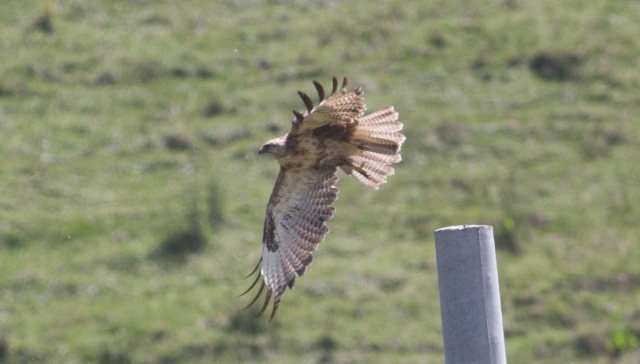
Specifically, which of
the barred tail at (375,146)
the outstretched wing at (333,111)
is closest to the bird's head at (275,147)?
the outstretched wing at (333,111)

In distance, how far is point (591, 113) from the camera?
1783 cm

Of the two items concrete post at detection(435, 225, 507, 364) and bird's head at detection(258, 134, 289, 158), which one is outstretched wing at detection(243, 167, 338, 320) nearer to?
bird's head at detection(258, 134, 289, 158)

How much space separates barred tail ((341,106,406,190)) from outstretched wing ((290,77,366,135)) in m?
0.53

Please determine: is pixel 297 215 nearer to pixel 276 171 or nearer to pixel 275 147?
pixel 275 147

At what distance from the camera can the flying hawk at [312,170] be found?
778cm

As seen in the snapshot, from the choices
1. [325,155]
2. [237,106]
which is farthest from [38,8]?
[325,155]

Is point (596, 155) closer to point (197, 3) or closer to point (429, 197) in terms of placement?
point (429, 197)

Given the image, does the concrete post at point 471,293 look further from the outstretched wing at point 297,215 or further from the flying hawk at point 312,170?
the outstretched wing at point 297,215

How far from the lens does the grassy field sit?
502 inches

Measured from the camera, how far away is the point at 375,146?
858 cm

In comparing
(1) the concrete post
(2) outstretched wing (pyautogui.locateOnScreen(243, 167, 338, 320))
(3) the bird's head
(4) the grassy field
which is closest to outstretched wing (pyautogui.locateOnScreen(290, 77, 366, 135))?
(3) the bird's head

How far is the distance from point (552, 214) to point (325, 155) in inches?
332

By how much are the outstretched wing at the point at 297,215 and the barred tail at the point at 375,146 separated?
28cm

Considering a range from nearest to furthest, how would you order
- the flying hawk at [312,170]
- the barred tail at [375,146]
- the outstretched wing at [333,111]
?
the outstretched wing at [333,111] → the flying hawk at [312,170] → the barred tail at [375,146]
